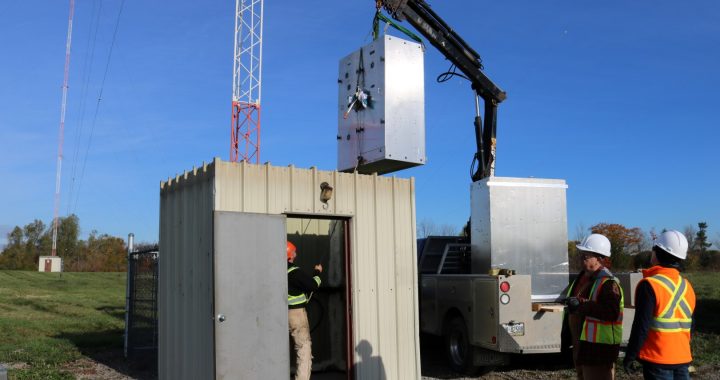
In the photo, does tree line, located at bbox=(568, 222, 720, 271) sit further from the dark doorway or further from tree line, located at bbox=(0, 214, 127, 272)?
tree line, located at bbox=(0, 214, 127, 272)

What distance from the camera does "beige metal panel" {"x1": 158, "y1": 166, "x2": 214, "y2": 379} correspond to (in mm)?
6734

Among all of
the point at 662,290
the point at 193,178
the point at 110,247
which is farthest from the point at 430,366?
the point at 110,247

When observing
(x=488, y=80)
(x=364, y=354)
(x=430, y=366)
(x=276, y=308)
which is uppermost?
(x=488, y=80)

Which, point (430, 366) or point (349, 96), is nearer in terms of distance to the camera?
point (349, 96)

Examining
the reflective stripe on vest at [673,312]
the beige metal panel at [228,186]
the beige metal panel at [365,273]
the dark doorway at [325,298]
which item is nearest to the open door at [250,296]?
the beige metal panel at [228,186]

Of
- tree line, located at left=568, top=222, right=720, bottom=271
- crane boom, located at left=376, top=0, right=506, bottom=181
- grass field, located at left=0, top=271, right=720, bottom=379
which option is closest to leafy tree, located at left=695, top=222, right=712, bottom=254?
tree line, located at left=568, top=222, right=720, bottom=271

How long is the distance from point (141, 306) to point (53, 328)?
18.0ft

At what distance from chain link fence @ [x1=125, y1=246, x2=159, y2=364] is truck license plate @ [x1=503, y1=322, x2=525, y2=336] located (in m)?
5.63

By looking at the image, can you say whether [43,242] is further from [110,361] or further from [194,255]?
[194,255]

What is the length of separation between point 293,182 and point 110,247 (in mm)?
64498

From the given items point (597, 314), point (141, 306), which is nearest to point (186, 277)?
point (141, 306)

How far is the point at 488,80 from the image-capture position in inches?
431

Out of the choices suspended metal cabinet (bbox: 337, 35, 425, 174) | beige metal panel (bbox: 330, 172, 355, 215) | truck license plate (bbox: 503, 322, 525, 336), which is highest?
suspended metal cabinet (bbox: 337, 35, 425, 174)

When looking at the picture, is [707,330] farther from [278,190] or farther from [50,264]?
[50,264]
